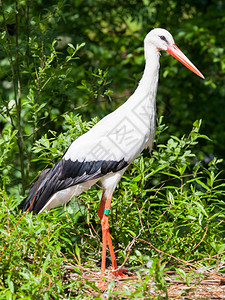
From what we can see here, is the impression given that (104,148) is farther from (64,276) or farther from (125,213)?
(64,276)

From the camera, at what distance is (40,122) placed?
4785 millimetres

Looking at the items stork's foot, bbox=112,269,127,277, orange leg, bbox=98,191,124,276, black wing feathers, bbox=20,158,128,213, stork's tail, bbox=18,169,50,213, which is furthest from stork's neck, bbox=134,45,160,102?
stork's foot, bbox=112,269,127,277

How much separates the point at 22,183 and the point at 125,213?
0.91m

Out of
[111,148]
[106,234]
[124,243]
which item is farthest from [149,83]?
[124,243]

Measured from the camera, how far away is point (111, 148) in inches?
145

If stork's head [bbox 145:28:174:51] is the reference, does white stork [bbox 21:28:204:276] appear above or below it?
below

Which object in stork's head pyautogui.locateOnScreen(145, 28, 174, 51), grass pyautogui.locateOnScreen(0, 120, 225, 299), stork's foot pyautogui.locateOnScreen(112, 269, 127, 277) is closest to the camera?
grass pyautogui.locateOnScreen(0, 120, 225, 299)

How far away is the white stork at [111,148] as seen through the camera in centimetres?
366

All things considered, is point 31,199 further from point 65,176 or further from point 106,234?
point 106,234

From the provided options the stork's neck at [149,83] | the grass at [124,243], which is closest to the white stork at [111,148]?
the stork's neck at [149,83]

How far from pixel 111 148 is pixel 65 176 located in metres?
0.37

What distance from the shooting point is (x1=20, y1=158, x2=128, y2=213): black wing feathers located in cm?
370

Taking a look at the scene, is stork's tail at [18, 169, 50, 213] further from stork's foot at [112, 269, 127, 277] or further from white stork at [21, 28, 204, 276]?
stork's foot at [112, 269, 127, 277]

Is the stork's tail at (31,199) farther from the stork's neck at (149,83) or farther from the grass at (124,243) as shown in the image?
the stork's neck at (149,83)
